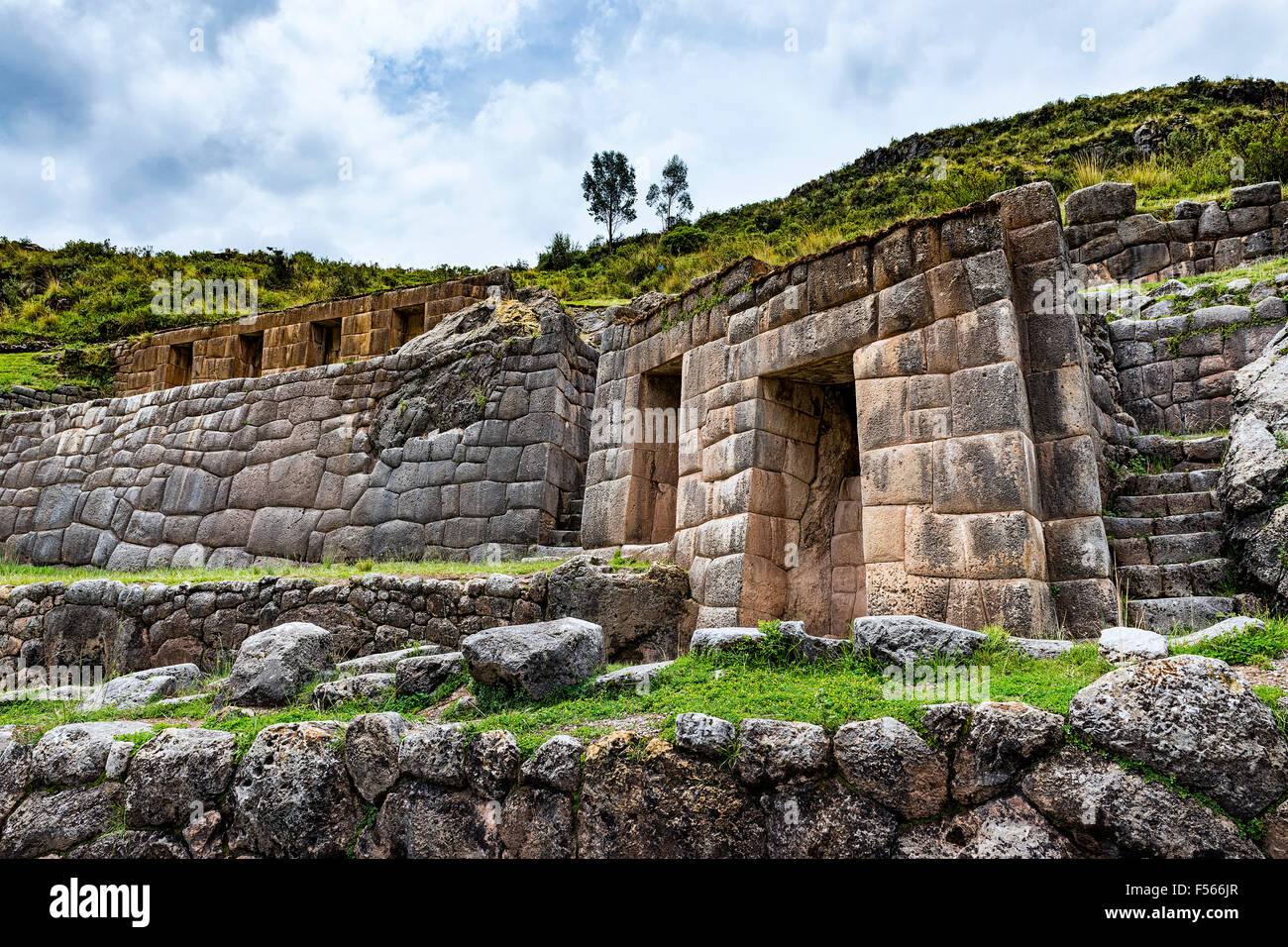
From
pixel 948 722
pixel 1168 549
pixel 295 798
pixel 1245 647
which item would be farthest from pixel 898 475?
pixel 295 798

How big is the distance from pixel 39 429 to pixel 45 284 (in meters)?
16.8

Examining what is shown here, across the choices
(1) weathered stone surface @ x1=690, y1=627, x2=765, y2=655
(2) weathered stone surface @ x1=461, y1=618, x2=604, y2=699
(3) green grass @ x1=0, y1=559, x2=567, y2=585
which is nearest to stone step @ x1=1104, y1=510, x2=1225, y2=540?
(1) weathered stone surface @ x1=690, y1=627, x2=765, y2=655

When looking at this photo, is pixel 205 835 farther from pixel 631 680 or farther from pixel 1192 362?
pixel 1192 362

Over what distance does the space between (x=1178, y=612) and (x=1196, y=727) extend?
3.12 meters

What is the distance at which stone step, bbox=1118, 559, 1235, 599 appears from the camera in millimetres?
5195

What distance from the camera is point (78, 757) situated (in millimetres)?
4043

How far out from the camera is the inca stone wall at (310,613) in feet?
22.0

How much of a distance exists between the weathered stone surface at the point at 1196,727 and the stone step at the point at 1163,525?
148 inches

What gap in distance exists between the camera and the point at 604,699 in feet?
13.6


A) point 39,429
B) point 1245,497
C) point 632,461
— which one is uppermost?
point 39,429

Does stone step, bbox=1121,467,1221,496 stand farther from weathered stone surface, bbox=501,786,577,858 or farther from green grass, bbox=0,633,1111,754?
weathered stone surface, bbox=501,786,577,858

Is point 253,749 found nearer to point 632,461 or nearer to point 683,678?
point 683,678
